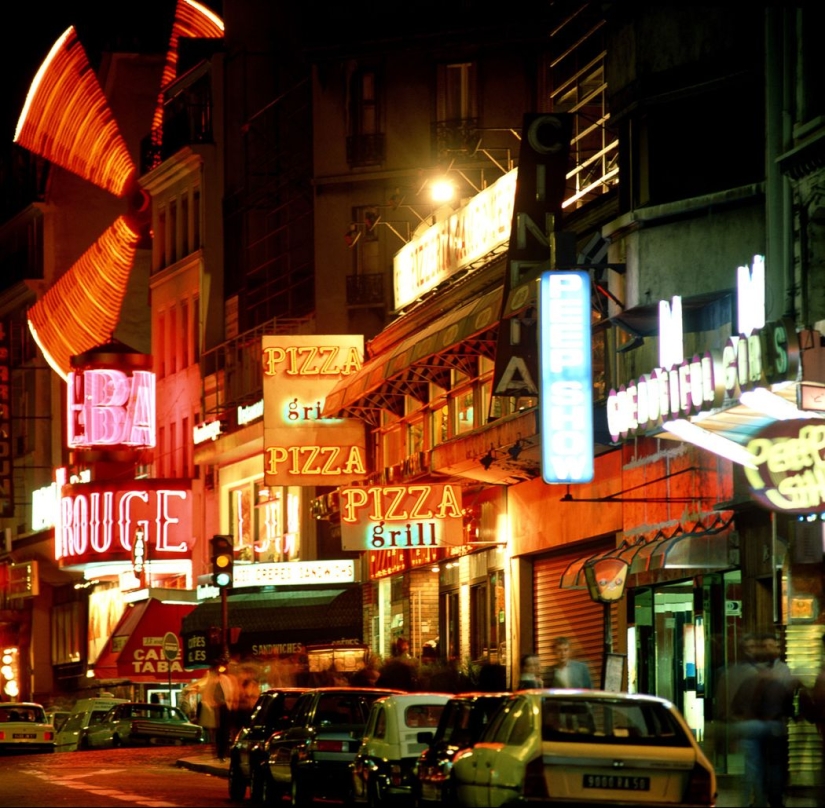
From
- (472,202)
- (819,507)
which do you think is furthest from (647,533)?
(472,202)

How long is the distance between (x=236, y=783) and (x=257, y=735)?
0.86m

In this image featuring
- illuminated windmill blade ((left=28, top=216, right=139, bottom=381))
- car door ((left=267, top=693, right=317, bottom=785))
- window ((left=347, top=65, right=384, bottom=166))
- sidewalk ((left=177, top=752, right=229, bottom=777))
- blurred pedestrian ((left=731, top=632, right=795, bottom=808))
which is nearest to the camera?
blurred pedestrian ((left=731, top=632, right=795, bottom=808))

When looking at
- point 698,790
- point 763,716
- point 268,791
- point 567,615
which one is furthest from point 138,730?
point 698,790

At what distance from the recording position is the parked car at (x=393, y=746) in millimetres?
21453

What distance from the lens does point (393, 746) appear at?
2177cm

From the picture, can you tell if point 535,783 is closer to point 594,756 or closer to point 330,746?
point 594,756

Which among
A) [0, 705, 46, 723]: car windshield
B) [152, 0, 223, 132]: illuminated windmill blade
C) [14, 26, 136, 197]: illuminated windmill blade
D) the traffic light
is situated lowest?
[0, 705, 46, 723]: car windshield

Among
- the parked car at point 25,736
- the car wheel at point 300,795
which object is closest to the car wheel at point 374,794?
the car wheel at point 300,795

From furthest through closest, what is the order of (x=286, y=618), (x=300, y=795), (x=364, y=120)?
(x=286, y=618) → (x=364, y=120) → (x=300, y=795)

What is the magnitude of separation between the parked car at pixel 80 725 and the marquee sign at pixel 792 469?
26185 millimetres

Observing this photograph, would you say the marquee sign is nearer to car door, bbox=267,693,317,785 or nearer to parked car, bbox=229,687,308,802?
car door, bbox=267,693,317,785

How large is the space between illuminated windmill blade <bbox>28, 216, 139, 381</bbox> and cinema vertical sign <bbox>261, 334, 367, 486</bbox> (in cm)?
1953

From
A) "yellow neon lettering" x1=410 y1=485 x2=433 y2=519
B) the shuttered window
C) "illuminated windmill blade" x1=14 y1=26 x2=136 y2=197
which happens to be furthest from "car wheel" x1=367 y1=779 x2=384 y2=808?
"illuminated windmill blade" x1=14 y1=26 x2=136 y2=197

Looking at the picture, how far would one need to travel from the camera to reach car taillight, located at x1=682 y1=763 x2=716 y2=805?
679 inches
